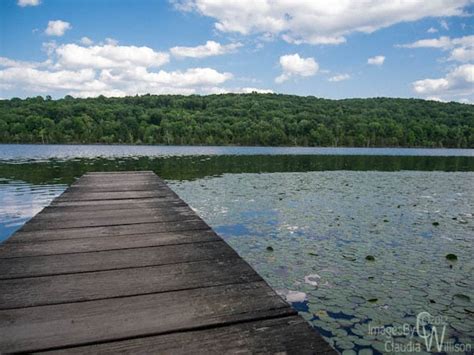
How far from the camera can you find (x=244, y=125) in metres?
94.7

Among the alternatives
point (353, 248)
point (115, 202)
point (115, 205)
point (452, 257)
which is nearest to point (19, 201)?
point (115, 202)

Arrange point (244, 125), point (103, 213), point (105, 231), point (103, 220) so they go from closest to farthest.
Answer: point (105, 231) < point (103, 220) < point (103, 213) < point (244, 125)

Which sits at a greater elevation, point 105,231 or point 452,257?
point 105,231

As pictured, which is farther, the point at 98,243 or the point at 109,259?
the point at 98,243

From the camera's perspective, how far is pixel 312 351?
157cm

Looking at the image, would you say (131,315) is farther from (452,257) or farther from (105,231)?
(452,257)

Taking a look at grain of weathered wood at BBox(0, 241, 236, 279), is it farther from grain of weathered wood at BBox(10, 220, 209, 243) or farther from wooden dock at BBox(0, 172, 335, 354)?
grain of weathered wood at BBox(10, 220, 209, 243)

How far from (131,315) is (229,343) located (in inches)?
25.4

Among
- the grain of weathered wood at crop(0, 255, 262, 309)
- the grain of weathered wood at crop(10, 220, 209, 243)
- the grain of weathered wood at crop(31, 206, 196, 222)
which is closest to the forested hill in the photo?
the grain of weathered wood at crop(31, 206, 196, 222)

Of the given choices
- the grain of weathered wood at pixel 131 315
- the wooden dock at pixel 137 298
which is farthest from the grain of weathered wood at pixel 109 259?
the grain of weathered wood at pixel 131 315

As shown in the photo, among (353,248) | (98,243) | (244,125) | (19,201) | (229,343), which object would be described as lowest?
(19,201)

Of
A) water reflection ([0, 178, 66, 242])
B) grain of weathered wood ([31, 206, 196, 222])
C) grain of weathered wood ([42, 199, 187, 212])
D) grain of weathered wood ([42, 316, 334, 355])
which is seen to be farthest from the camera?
water reflection ([0, 178, 66, 242])

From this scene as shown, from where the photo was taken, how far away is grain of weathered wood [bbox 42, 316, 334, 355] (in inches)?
62.8

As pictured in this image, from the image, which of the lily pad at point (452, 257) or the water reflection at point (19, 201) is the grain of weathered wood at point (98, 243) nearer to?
the lily pad at point (452, 257)
